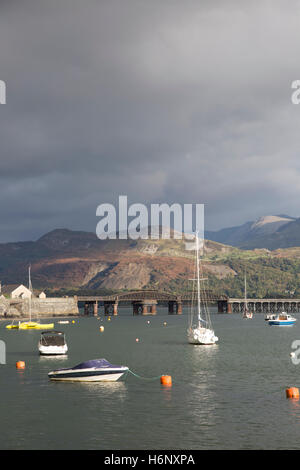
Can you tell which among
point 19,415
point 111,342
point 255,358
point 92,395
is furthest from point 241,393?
point 111,342

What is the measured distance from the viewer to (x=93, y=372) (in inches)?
2425

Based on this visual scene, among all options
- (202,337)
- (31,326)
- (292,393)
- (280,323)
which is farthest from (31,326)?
(292,393)

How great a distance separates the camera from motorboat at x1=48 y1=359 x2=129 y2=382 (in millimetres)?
61656

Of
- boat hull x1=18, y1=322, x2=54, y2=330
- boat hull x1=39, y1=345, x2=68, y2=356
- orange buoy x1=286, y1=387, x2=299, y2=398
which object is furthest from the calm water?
boat hull x1=18, y1=322, x2=54, y2=330

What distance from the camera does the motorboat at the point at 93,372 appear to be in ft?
202

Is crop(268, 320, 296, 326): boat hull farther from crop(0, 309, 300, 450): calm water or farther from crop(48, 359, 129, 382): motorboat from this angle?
crop(48, 359, 129, 382): motorboat

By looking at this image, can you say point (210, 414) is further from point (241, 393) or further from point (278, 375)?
point (278, 375)

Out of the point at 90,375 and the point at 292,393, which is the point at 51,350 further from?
the point at 292,393

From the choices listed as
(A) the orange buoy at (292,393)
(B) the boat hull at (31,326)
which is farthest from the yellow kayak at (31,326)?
(A) the orange buoy at (292,393)

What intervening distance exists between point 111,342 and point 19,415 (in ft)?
263
